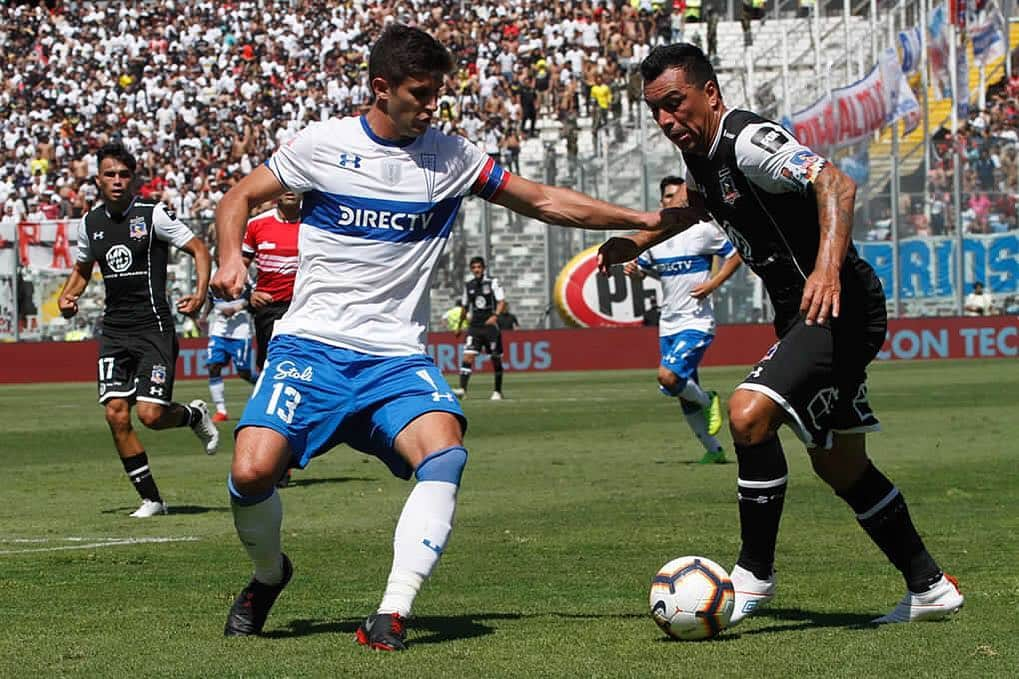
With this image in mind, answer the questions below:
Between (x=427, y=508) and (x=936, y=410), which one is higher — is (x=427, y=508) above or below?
above

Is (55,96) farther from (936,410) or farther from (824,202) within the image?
(824,202)

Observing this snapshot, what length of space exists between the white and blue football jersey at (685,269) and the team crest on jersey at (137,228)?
635cm

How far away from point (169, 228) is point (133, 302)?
0.57 m

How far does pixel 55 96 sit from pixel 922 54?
2352cm

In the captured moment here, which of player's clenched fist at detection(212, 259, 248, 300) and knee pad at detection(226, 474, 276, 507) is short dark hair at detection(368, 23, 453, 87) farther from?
knee pad at detection(226, 474, 276, 507)

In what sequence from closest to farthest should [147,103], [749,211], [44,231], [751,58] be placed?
[749,211], [44,231], [751,58], [147,103]

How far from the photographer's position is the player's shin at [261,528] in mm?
6535

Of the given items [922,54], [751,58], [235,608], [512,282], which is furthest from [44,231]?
[235,608]

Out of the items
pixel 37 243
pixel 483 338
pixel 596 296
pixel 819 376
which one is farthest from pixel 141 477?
pixel 596 296

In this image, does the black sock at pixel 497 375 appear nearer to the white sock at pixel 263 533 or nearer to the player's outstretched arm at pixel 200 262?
the player's outstretched arm at pixel 200 262

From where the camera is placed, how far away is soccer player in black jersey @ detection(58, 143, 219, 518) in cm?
1191

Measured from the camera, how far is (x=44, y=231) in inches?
1446

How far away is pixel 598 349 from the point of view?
127 feet

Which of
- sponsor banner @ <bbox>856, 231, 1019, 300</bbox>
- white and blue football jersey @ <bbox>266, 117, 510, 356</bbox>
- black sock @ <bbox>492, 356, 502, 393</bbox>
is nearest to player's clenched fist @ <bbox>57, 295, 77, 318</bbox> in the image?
white and blue football jersey @ <bbox>266, 117, 510, 356</bbox>
